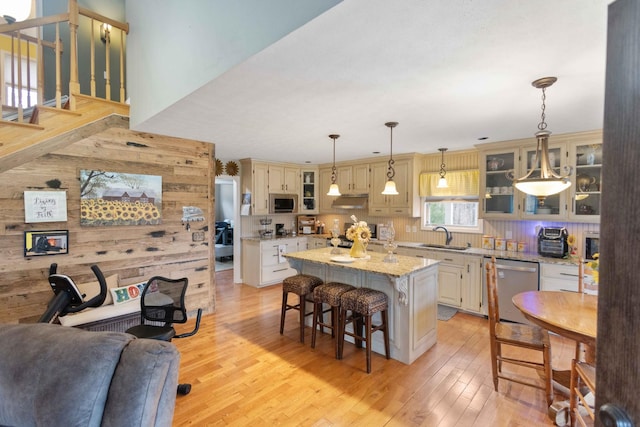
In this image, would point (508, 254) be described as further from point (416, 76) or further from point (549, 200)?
point (416, 76)

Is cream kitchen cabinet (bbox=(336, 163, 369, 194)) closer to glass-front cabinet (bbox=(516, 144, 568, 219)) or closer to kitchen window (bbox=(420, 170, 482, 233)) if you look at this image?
kitchen window (bbox=(420, 170, 482, 233))

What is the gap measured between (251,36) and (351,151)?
3223 mm

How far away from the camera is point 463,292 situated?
4.23 m

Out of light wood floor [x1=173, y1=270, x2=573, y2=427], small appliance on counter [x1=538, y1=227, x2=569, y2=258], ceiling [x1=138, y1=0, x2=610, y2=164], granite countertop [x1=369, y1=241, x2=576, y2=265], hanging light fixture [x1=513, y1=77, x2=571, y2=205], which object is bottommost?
light wood floor [x1=173, y1=270, x2=573, y2=427]

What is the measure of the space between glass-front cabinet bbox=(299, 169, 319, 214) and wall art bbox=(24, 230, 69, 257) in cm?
400

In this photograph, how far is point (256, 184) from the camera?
18.9ft

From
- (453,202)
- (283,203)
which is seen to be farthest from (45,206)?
(453,202)

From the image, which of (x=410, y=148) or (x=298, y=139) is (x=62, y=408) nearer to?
(x=298, y=139)

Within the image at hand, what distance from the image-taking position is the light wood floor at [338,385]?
7.22 feet

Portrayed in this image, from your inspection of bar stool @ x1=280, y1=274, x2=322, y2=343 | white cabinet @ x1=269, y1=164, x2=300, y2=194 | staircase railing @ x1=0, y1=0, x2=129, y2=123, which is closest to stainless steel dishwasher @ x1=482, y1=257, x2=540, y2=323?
bar stool @ x1=280, y1=274, x2=322, y2=343

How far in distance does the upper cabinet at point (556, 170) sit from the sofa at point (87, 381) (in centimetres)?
369

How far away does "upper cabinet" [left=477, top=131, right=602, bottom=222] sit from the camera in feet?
11.7

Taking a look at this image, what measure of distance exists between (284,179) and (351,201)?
1436 millimetres

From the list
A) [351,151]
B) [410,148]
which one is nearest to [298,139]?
[351,151]
